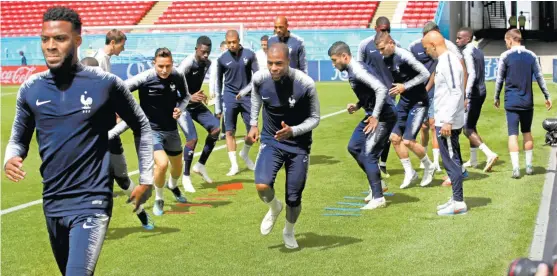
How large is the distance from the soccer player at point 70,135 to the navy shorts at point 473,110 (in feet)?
31.6

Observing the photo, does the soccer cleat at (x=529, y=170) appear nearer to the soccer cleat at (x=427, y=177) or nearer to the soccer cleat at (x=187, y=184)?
the soccer cleat at (x=427, y=177)

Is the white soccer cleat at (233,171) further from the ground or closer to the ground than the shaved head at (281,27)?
closer to the ground

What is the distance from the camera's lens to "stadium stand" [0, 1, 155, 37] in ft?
165

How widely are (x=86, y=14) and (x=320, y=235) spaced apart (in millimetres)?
43258

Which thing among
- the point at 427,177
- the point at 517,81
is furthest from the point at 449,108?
the point at 517,81

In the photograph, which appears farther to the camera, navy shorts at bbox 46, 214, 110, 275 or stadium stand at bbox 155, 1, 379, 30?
stadium stand at bbox 155, 1, 379, 30

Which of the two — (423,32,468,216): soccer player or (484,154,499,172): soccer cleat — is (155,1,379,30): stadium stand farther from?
(423,32,468,216): soccer player

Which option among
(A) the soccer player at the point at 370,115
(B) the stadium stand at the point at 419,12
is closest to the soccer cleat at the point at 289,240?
(A) the soccer player at the point at 370,115

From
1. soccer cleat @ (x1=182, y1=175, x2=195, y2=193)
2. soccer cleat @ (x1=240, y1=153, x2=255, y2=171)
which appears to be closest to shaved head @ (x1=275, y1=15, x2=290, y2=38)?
soccer cleat @ (x1=240, y1=153, x2=255, y2=171)

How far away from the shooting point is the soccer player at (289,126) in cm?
903

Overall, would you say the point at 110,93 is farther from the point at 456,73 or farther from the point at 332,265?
the point at 456,73

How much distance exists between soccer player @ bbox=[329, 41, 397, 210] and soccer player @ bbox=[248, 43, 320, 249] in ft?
5.82

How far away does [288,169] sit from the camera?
923 cm

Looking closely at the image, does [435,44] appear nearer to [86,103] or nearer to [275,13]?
[86,103]
